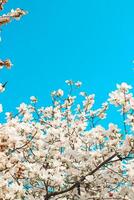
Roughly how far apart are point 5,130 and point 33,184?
396 centimetres

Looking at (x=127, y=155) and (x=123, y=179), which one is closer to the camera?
(x=127, y=155)

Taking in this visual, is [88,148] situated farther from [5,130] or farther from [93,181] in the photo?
[5,130]

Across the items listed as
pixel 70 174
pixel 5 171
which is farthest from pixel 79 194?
pixel 5 171

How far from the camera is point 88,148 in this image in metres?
11.9

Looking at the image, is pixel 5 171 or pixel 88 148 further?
pixel 88 148

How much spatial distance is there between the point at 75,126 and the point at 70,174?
3157 millimetres

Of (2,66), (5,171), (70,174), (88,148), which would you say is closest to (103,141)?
(88,148)

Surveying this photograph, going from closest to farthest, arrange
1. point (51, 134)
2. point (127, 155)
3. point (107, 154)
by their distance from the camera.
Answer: point (127, 155)
point (107, 154)
point (51, 134)

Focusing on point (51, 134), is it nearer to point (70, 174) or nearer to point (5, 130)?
point (70, 174)

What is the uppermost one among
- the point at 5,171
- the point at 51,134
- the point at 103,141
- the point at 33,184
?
the point at 51,134

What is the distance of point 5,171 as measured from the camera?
8961 mm

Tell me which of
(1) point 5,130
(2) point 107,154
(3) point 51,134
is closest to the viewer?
(1) point 5,130

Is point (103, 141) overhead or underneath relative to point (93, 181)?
overhead

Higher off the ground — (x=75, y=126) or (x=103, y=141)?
(x=75, y=126)
